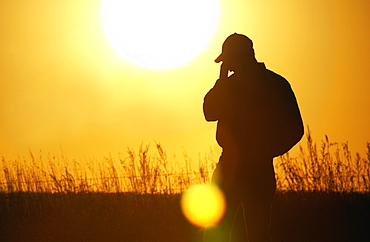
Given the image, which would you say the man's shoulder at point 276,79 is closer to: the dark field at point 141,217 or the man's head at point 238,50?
the man's head at point 238,50

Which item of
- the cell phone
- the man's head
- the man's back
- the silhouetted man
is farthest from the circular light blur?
the man's head

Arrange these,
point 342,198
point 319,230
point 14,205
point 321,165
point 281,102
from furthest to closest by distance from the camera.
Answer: point 14,205, point 321,165, point 342,198, point 319,230, point 281,102

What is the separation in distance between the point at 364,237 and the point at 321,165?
11.7ft

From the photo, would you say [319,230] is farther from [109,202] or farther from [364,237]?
[109,202]


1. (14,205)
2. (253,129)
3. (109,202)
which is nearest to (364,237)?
(253,129)

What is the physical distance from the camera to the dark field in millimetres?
9094

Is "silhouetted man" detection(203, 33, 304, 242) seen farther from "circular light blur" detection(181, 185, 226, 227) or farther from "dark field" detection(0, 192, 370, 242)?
"dark field" detection(0, 192, 370, 242)

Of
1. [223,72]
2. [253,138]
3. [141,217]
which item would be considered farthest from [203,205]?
[253,138]

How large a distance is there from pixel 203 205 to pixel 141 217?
6.20 ft

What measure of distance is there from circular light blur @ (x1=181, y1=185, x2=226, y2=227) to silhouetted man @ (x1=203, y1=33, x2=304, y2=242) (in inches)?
4.2

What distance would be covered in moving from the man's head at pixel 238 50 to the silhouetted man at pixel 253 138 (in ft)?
0.04

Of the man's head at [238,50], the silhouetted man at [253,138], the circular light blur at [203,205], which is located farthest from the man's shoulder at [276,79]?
the circular light blur at [203,205]

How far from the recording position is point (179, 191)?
13211 mm

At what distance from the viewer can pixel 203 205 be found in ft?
32.2
